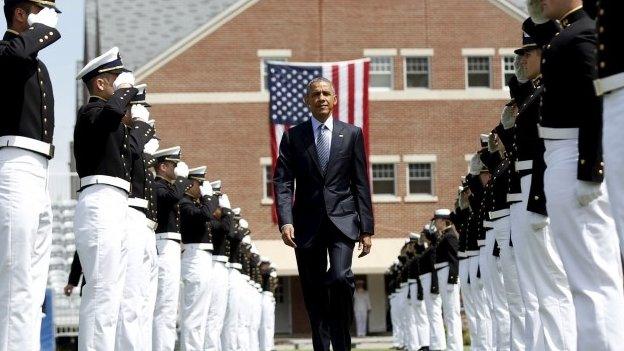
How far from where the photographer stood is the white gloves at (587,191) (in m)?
6.57

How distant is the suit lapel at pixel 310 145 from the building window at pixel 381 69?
122ft

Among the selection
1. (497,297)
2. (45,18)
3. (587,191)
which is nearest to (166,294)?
(497,297)

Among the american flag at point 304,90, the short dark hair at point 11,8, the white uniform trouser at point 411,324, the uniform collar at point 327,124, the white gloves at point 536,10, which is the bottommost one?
the white uniform trouser at point 411,324

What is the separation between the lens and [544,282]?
9.20m

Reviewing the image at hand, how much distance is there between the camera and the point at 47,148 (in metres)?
8.63

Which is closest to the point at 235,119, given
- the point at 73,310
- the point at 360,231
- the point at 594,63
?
the point at 73,310

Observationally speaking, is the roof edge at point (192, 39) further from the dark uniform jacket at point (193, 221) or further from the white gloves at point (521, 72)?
the white gloves at point (521, 72)

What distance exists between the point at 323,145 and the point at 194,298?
694cm

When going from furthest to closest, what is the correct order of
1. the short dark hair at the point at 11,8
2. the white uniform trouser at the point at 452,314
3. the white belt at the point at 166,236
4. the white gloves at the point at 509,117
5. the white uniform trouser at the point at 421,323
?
the white uniform trouser at the point at 421,323, the white uniform trouser at the point at 452,314, the white belt at the point at 166,236, the white gloves at the point at 509,117, the short dark hair at the point at 11,8

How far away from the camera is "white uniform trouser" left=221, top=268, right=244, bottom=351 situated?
22.5m

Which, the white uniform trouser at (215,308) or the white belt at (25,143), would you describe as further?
the white uniform trouser at (215,308)

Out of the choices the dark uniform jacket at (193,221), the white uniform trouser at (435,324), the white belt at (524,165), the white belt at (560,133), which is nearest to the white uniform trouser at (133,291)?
the white belt at (524,165)

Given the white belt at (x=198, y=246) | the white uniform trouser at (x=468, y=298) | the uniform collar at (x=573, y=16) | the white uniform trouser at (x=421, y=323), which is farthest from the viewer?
the white uniform trouser at (x=421, y=323)

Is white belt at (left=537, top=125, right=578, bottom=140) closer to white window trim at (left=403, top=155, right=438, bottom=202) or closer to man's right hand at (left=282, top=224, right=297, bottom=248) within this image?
man's right hand at (left=282, top=224, right=297, bottom=248)
